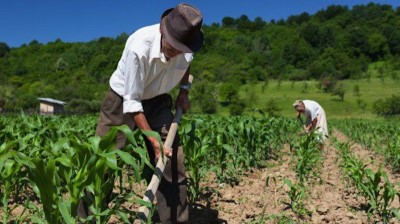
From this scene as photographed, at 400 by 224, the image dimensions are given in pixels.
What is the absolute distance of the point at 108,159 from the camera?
2150mm

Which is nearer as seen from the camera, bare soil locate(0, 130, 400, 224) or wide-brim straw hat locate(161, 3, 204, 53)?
wide-brim straw hat locate(161, 3, 204, 53)

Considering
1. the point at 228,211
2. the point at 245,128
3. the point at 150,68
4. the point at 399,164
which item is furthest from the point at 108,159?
the point at 399,164

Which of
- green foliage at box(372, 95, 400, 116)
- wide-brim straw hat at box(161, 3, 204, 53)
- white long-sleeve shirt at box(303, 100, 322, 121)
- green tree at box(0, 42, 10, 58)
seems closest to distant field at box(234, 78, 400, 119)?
green foliage at box(372, 95, 400, 116)

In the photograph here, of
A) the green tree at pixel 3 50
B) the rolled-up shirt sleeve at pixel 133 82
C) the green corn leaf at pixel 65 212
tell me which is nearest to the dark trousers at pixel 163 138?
the rolled-up shirt sleeve at pixel 133 82

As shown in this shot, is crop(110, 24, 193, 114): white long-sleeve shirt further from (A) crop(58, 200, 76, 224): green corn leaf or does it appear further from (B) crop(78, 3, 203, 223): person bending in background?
(A) crop(58, 200, 76, 224): green corn leaf

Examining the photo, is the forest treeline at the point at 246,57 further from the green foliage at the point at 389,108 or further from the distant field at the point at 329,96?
the green foliage at the point at 389,108

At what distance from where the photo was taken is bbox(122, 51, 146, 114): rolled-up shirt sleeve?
8.68ft

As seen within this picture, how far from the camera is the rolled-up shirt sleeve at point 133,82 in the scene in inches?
104

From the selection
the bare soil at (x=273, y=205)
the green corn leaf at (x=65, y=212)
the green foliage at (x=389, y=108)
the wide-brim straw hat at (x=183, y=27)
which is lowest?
the bare soil at (x=273, y=205)

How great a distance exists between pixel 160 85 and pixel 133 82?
14.2 inches

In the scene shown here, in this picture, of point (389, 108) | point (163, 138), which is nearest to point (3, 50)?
point (389, 108)

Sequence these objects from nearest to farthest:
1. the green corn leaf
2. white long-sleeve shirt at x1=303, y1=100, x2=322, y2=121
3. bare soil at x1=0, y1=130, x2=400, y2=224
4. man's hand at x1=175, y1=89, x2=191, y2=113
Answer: the green corn leaf
man's hand at x1=175, y1=89, x2=191, y2=113
bare soil at x1=0, y1=130, x2=400, y2=224
white long-sleeve shirt at x1=303, y1=100, x2=322, y2=121

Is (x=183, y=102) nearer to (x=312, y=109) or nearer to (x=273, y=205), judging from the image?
(x=273, y=205)

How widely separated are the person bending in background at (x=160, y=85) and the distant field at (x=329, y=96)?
4213 centimetres
